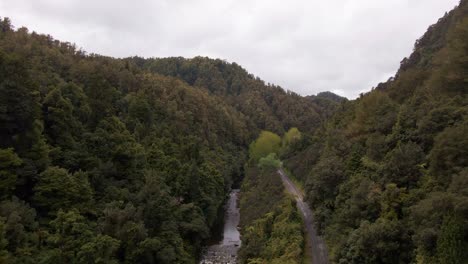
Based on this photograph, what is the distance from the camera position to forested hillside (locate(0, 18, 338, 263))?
32625 millimetres

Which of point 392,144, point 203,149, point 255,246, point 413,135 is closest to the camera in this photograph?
point 413,135

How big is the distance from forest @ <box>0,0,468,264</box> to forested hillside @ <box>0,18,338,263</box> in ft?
0.46

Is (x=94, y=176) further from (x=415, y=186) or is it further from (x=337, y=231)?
(x=415, y=186)

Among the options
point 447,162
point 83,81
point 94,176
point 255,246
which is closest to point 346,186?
point 255,246

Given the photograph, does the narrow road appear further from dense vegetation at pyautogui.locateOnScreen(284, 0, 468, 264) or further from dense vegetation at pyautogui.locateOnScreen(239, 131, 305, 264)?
dense vegetation at pyautogui.locateOnScreen(284, 0, 468, 264)

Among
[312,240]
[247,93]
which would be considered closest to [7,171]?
[312,240]

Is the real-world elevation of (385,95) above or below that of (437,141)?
above

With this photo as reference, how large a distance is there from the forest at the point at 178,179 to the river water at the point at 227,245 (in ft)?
6.48

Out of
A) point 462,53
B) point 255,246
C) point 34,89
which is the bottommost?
point 255,246

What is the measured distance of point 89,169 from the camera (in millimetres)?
42688

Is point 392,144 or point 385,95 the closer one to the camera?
point 392,144

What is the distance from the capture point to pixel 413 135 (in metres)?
37.1

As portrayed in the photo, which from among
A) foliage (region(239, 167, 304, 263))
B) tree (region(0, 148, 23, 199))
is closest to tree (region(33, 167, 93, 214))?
tree (region(0, 148, 23, 199))

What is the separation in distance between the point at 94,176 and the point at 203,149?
40.5 metres
